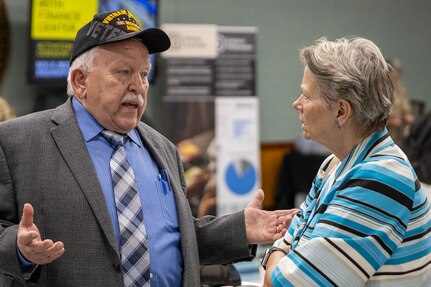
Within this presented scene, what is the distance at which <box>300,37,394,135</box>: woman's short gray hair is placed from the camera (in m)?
1.91

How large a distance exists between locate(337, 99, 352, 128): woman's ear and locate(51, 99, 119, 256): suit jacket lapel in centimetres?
75

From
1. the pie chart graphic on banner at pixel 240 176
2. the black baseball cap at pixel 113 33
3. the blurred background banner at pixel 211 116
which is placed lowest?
the pie chart graphic on banner at pixel 240 176

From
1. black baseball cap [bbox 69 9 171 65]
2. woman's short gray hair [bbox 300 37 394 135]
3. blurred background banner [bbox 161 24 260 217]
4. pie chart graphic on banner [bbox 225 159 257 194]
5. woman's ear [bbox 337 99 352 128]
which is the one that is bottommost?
pie chart graphic on banner [bbox 225 159 257 194]

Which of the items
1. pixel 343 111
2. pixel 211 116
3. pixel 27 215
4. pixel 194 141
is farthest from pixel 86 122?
pixel 211 116

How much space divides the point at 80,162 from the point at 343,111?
825 millimetres

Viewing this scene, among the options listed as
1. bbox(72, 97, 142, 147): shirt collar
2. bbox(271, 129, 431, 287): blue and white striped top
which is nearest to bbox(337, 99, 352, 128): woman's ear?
bbox(271, 129, 431, 287): blue and white striped top

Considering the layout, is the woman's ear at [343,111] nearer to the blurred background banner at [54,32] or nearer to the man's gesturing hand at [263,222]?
the man's gesturing hand at [263,222]

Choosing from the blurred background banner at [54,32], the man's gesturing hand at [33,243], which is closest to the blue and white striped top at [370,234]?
the man's gesturing hand at [33,243]

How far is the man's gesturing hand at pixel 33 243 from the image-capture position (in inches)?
75.6

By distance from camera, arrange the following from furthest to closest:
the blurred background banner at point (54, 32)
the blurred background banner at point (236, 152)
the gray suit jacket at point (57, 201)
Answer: the blurred background banner at point (236, 152) → the blurred background banner at point (54, 32) → the gray suit jacket at point (57, 201)

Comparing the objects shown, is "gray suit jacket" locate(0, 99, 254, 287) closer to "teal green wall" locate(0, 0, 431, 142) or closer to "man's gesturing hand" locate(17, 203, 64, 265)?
"man's gesturing hand" locate(17, 203, 64, 265)

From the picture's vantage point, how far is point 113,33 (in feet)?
7.57

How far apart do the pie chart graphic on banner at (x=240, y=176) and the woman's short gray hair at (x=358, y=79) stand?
5.60 metres

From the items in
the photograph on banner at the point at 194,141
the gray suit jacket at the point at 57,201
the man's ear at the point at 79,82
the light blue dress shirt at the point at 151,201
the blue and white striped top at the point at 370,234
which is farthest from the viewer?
the photograph on banner at the point at 194,141
